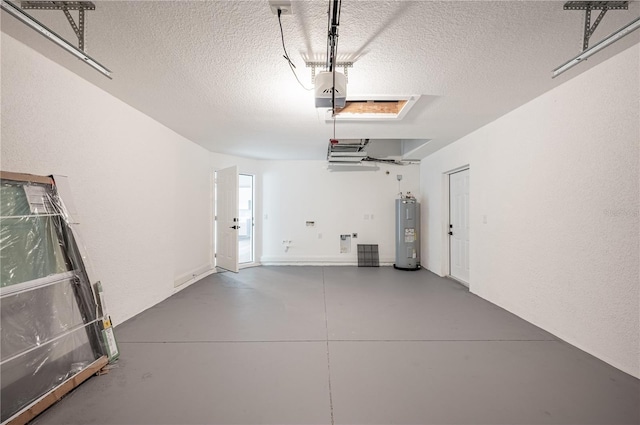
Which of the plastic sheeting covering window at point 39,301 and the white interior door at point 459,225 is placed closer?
the plastic sheeting covering window at point 39,301

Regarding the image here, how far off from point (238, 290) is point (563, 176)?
13.2ft

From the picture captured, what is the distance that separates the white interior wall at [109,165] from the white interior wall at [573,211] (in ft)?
13.9

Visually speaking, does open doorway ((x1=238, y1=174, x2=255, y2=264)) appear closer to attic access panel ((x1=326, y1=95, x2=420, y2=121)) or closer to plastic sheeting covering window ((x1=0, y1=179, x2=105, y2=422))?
attic access panel ((x1=326, y1=95, x2=420, y2=121))

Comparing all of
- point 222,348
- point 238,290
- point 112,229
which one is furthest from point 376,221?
point 112,229

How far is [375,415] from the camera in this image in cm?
146

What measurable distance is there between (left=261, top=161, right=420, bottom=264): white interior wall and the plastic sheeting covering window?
12.4 feet

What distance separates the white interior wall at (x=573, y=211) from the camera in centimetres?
182

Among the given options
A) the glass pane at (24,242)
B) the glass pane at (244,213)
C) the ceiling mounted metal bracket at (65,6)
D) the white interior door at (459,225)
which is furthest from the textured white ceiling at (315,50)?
the glass pane at (244,213)

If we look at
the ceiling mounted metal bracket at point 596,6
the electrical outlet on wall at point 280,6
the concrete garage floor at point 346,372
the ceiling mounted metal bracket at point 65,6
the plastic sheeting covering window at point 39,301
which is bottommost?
the concrete garage floor at point 346,372

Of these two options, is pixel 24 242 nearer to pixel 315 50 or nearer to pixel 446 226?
pixel 315 50

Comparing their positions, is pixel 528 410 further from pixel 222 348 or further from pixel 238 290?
pixel 238 290

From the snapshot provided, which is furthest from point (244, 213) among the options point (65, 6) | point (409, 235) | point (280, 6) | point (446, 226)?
point (280, 6)

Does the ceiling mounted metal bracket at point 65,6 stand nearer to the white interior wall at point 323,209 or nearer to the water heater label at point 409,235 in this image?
the white interior wall at point 323,209

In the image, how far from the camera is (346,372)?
6.04 feet
